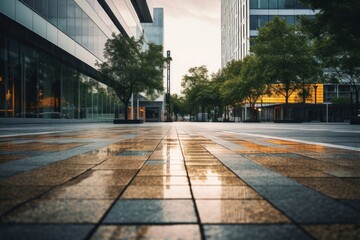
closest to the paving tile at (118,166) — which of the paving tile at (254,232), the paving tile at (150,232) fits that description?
the paving tile at (150,232)

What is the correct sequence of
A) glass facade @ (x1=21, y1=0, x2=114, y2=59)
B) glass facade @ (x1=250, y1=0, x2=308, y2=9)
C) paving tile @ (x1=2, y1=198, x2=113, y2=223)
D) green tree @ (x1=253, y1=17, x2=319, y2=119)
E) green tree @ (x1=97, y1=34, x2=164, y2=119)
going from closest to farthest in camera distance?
1. paving tile @ (x1=2, y1=198, x2=113, y2=223)
2. glass facade @ (x1=21, y1=0, x2=114, y2=59)
3. green tree @ (x1=97, y1=34, x2=164, y2=119)
4. green tree @ (x1=253, y1=17, x2=319, y2=119)
5. glass facade @ (x1=250, y1=0, x2=308, y2=9)

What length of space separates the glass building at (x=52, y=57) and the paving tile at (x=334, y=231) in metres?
16.7

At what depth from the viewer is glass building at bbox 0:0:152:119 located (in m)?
16.4

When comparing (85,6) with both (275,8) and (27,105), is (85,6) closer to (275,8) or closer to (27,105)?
(27,105)

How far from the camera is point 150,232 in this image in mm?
1745

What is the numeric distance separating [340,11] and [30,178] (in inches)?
426

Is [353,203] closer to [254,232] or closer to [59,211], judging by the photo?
[254,232]

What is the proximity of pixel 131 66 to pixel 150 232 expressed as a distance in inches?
1146

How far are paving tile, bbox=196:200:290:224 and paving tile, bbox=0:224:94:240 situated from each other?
74 centimetres

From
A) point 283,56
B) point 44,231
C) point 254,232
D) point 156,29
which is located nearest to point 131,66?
Result: point 283,56

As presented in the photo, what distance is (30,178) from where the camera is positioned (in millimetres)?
3207

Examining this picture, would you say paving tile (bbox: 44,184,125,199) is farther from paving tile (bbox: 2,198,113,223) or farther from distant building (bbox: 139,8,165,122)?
distant building (bbox: 139,8,165,122)

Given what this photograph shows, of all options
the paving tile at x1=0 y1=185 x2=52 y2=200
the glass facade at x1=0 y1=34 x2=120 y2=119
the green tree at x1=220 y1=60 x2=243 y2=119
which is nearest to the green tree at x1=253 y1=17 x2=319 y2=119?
the green tree at x1=220 y1=60 x2=243 y2=119

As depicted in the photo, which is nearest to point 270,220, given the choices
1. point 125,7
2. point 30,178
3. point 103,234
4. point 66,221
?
point 103,234
